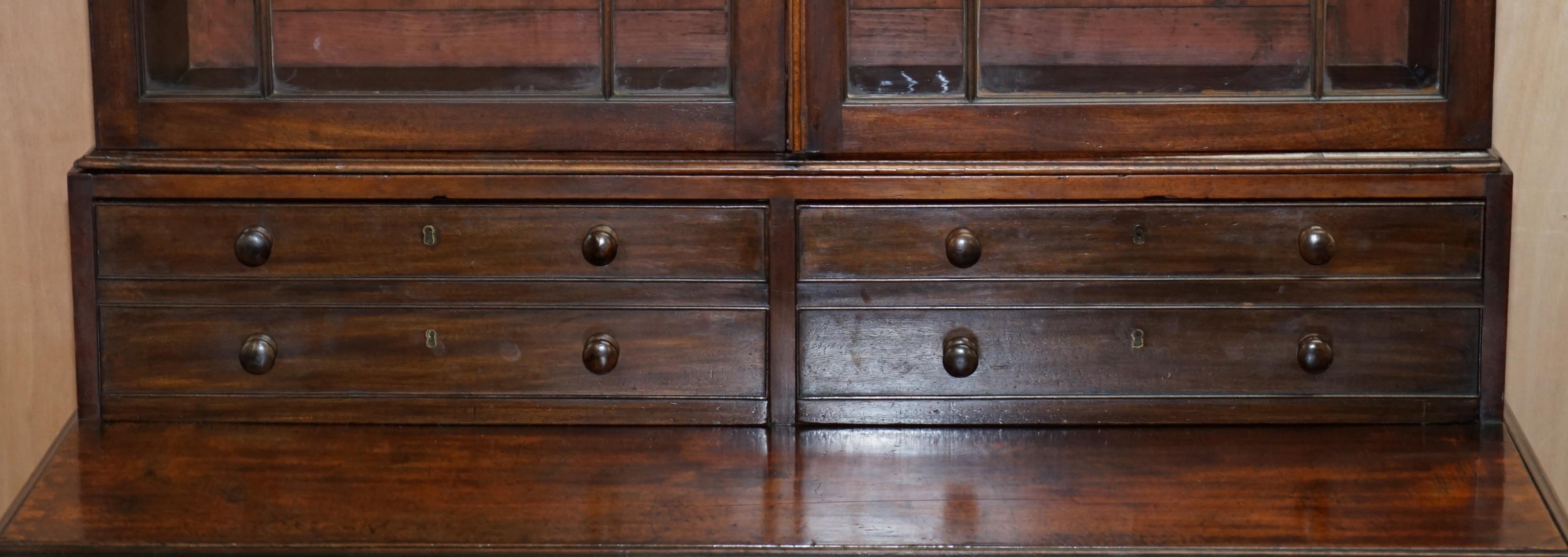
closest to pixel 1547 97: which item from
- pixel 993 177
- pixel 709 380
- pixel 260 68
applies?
pixel 993 177

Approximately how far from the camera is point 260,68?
1.60m

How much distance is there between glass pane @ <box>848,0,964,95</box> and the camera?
1.59m

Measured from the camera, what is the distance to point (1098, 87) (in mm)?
1607

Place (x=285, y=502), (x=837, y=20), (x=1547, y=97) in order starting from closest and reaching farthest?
1. (x=285, y=502)
2. (x=837, y=20)
3. (x=1547, y=97)

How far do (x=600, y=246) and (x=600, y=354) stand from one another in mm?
134

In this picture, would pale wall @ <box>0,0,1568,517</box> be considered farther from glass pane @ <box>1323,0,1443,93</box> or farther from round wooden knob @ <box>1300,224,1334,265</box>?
round wooden knob @ <box>1300,224,1334,265</box>

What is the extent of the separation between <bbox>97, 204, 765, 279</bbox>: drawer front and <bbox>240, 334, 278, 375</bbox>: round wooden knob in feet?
0.27

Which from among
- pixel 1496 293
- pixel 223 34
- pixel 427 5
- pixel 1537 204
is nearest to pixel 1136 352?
pixel 1496 293

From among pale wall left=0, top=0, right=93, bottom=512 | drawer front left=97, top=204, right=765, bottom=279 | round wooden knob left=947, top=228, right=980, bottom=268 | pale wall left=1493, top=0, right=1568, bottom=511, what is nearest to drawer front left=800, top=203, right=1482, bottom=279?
round wooden knob left=947, top=228, right=980, bottom=268

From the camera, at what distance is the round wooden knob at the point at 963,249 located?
1.57m

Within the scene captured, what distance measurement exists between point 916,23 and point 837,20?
0.33ft

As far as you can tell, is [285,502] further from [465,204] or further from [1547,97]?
[1547,97]

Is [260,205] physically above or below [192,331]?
above

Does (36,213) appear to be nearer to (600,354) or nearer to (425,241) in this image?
(425,241)
